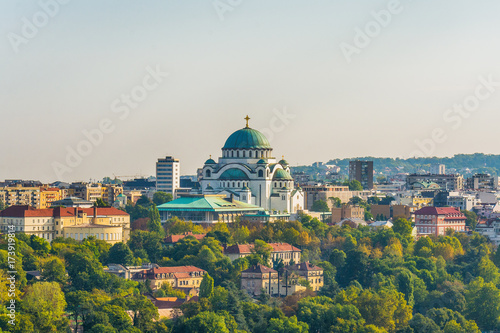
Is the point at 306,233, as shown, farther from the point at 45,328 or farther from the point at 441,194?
the point at 441,194

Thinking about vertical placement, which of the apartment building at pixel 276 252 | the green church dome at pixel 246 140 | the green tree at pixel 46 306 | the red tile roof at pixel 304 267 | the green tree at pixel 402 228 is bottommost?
the green tree at pixel 46 306

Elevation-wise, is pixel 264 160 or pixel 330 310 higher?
pixel 264 160

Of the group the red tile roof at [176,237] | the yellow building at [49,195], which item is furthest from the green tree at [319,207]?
the red tile roof at [176,237]

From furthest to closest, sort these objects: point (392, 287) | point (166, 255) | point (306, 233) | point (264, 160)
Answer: point (264, 160)
point (306, 233)
point (166, 255)
point (392, 287)

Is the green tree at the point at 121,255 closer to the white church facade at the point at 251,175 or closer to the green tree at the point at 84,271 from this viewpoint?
the green tree at the point at 84,271

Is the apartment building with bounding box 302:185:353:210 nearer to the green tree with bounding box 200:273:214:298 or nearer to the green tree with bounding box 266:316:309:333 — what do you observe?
the green tree with bounding box 200:273:214:298

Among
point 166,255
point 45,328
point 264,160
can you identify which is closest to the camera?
point 45,328

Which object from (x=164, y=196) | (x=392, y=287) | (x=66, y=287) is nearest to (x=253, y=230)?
(x=392, y=287)
